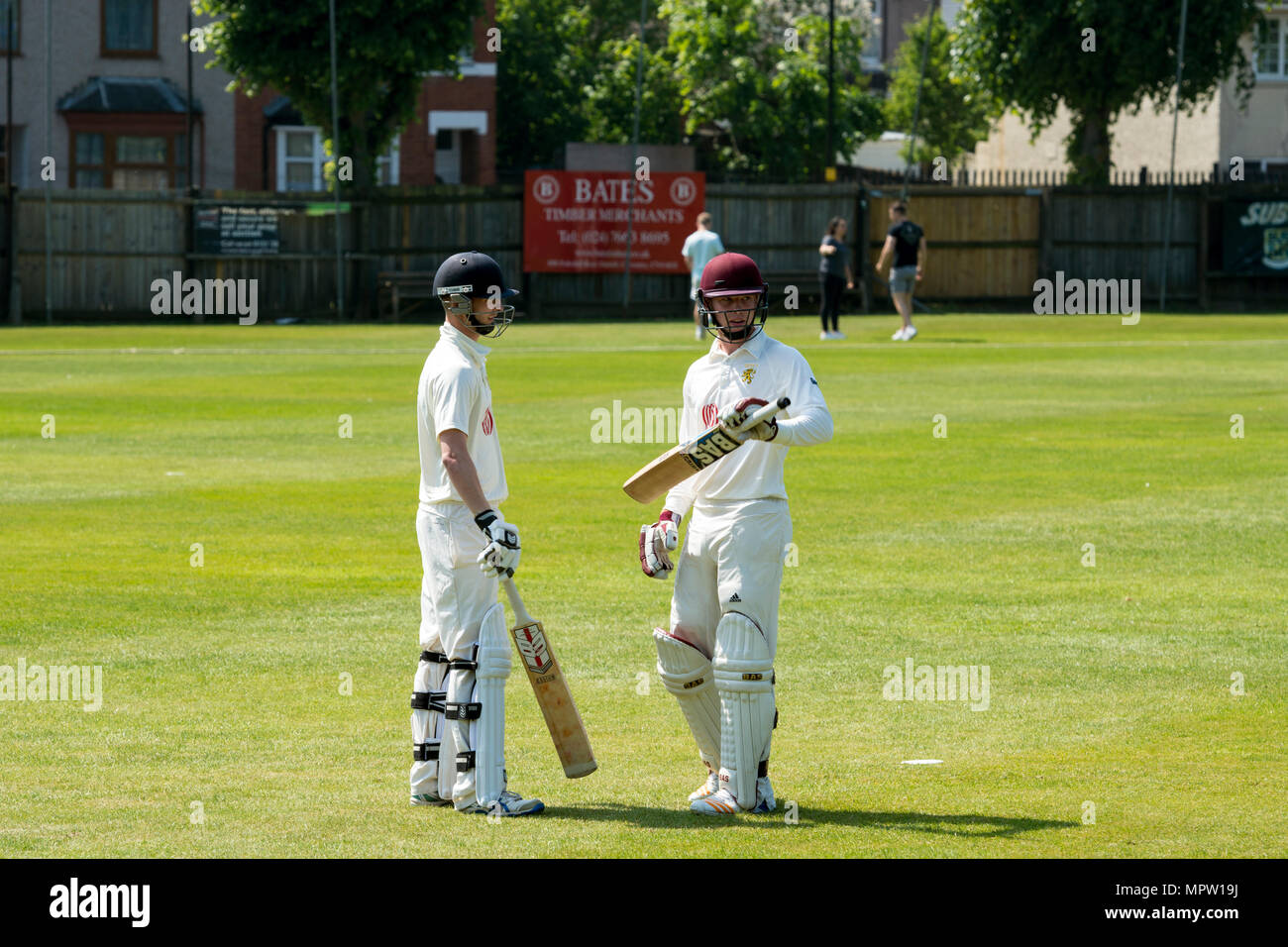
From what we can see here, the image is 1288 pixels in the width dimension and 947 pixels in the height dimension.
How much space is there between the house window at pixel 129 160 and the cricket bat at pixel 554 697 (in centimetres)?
4738

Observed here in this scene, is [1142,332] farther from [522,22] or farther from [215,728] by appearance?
[522,22]

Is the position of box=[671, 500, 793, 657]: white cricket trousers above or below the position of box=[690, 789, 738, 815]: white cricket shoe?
above

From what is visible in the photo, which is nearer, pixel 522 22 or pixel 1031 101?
pixel 1031 101

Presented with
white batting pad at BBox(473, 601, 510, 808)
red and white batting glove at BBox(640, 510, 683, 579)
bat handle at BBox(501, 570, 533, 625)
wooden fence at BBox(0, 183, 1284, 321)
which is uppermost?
wooden fence at BBox(0, 183, 1284, 321)

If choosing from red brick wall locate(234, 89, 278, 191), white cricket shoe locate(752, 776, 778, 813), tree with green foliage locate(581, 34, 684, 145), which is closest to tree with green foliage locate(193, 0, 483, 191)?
red brick wall locate(234, 89, 278, 191)

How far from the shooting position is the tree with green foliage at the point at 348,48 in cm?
4125

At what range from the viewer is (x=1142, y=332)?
34625mm

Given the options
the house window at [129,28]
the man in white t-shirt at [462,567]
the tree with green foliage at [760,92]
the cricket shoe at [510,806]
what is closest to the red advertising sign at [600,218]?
the house window at [129,28]

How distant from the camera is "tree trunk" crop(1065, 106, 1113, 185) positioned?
153 feet

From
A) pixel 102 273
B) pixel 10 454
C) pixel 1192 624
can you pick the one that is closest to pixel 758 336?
pixel 1192 624

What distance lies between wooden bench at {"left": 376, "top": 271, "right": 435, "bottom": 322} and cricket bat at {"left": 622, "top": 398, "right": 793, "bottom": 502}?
34423 mm

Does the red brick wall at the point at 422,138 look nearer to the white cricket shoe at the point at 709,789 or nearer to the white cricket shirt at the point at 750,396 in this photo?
the white cricket shirt at the point at 750,396

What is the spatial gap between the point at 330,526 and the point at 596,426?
626 centimetres

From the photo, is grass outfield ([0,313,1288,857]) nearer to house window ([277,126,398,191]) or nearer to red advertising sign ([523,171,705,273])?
red advertising sign ([523,171,705,273])
